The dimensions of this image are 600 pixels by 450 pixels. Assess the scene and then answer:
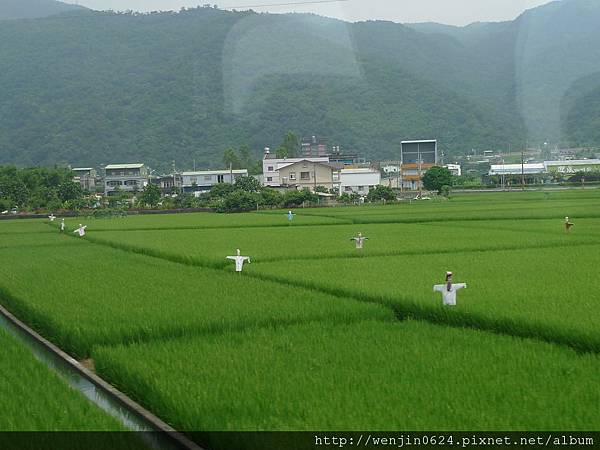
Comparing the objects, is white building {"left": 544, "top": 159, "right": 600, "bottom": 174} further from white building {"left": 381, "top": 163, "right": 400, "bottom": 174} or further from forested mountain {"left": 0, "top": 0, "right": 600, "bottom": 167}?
white building {"left": 381, "top": 163, "right": 400, "bottom": 174}

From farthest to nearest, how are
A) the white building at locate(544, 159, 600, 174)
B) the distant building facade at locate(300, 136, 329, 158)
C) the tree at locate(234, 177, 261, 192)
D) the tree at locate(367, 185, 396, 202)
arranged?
the distant building facade at locate(300, 136, 329, 158) → the white building at locate(544, 159, 600, 174) → the tree at locate(234, 177, 261, 192) → the tree at locate(367, 185, 396, 202)

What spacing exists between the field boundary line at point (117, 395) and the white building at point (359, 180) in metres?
54.0

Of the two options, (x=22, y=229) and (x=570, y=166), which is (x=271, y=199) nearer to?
(x=22, y=229)

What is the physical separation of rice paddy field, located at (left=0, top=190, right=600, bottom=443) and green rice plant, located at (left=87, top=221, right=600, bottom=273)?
0.18 metres

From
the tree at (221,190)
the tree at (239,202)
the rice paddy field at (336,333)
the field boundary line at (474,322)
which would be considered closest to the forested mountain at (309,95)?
the tree at (221,190)

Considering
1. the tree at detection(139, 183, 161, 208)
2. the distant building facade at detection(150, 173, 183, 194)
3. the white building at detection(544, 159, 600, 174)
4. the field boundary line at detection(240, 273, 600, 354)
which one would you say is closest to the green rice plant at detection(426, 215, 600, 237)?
the field boundary line at detection(240, 273, 600, 354)

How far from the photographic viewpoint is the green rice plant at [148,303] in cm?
815

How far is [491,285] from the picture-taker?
10320mm

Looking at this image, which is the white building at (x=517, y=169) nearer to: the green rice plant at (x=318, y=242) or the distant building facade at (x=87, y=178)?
the distant building facade at (x=87, y=178)

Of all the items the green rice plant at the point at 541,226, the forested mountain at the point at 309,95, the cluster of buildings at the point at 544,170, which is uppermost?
the forested mountain at the point at 309,95

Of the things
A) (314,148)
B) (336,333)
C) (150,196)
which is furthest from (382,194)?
(314,148)

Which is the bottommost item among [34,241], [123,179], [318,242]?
[34,241]

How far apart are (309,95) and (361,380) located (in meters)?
102

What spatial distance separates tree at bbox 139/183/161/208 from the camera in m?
52.4
